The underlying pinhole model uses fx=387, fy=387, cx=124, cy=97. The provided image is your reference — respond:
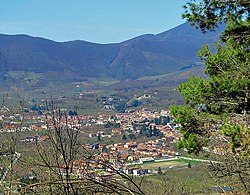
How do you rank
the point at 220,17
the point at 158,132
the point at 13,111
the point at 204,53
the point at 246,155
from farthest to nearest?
the point at 158,132 → the point at 204,53 → the point at 220,17 → the point at 13,111 → the point at 246,155

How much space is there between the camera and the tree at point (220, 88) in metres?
6.30

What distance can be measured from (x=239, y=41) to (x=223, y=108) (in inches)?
50.8

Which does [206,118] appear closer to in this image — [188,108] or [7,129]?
[188,108]

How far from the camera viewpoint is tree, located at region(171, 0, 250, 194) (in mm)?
6297

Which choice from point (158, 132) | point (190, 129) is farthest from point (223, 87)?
point (158, 132)

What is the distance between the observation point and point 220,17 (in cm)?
641

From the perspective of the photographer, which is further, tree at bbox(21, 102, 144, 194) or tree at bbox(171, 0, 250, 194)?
tree at bbox(171, 0, 250, 194)

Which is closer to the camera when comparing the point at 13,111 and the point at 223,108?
the point at 13,111

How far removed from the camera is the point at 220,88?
6.82 m

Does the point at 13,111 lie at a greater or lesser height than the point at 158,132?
greater

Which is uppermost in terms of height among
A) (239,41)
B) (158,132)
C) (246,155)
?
(239,41)

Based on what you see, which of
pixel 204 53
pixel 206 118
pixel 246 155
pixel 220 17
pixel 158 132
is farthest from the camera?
pixel 158 132

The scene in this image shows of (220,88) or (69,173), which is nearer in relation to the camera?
(69,173)

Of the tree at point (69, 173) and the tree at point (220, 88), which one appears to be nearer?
the tree at point (69, 173)
